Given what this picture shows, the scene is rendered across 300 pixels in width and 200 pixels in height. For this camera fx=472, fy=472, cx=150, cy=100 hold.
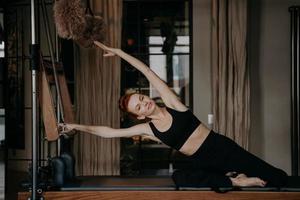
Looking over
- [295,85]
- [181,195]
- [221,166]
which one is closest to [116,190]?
[181,195]

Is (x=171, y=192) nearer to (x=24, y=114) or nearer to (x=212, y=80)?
(x=212, y=80)

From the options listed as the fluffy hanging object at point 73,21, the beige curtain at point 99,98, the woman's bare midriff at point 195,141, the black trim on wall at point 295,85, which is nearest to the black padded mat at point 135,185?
the woman's bare midriff at point 195,141

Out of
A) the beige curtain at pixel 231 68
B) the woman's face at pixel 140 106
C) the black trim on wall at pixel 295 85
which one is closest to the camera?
the woman's face at pixel 140 106

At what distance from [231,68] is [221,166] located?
2493mm

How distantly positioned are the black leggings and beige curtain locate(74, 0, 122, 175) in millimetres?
2494

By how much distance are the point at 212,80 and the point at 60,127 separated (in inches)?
109

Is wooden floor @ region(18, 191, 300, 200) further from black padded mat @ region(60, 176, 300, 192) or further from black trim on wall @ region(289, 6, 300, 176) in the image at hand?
black trim on wall @ region(289, 6, 300, 176)

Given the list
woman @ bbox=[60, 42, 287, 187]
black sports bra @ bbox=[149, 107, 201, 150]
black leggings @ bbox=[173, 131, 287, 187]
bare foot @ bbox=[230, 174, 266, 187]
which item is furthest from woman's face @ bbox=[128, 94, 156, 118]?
bare foot @ bbox=[230, 174, 266, 187]

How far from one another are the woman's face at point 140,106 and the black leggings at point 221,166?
398mm

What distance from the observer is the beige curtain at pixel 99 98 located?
5301 millimetres

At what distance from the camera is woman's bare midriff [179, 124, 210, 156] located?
290 centimetres

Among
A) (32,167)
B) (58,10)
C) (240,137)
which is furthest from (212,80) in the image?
(32,167)

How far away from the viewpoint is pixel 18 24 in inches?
227

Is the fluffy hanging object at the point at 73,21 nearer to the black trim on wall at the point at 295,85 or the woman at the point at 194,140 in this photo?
the woman at the point at 194,140
